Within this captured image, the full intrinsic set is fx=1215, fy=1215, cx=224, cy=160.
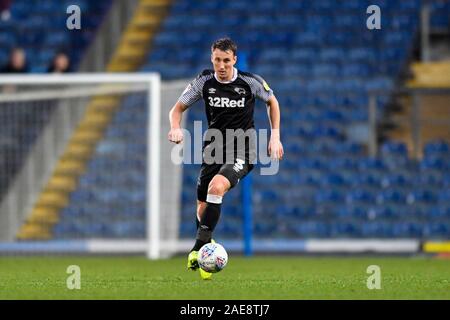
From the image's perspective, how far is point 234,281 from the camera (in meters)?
9.41

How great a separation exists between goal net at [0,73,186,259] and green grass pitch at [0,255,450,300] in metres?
2.53

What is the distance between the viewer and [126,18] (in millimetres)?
21750

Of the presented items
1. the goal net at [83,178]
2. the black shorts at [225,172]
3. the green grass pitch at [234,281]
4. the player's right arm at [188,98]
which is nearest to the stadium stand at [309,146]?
the goal net at [83,178]

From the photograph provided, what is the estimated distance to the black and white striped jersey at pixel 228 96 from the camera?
1012 centimetres

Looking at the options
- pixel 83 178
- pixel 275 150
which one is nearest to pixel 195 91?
pixel 275 150

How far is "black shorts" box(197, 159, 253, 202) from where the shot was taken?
9.87 m

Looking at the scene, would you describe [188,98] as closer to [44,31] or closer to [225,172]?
[225,172]

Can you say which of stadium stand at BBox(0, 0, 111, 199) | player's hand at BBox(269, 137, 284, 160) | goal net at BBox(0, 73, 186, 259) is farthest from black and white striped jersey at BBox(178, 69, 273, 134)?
stadium stand at BBox(0, 0, 111, 199)

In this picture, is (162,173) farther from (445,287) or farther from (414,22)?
(445,287)

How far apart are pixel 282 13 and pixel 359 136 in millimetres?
3297

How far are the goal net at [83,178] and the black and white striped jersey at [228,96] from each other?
191 inches

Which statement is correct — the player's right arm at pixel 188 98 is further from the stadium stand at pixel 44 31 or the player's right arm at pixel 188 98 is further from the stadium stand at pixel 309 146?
the stadium stand at pixel 44 31

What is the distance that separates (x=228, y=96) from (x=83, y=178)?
21.1 ft
